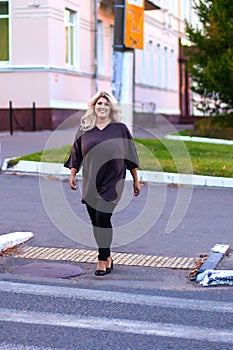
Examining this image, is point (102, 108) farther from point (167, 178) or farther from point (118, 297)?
point (167, 178)

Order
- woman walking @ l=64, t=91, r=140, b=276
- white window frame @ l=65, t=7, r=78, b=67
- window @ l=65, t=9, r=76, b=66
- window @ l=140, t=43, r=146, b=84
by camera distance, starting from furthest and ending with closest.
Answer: window @ l=140, t=43, r=146, b=84
white window frame @ l=65, t=7, r=78, b=67
window @ l=65, t=9, r=76, b=66
woman walking @ l=64, t=91, r=140, b=276

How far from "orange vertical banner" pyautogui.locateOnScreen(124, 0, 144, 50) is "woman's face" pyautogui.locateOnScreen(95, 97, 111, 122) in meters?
8.21

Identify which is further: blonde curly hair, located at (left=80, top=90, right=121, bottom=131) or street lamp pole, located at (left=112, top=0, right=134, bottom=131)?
street lamp pole, located at (left=112, top=0, right=134, bottom=131)

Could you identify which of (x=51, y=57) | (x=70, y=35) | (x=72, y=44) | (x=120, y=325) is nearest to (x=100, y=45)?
(x=72, y=44)

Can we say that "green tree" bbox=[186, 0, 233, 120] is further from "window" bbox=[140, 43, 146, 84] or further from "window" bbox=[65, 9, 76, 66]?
"window" bbox=[140, 43, 146, 84]

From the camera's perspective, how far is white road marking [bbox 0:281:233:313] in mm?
6473

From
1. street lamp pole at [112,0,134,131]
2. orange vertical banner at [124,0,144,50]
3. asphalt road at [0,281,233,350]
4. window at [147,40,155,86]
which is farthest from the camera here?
window at [147,40,155,86]

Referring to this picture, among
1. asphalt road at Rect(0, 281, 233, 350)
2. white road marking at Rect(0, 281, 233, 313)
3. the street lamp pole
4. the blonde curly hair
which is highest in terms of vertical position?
the street lamp pole

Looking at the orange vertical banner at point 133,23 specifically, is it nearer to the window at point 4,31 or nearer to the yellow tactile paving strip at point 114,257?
the yellow tactile paving strip at point 114,257

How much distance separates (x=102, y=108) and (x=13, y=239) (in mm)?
2269

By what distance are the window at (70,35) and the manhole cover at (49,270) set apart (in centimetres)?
1907

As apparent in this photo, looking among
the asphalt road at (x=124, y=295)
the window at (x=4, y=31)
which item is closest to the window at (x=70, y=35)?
the window at (x=4, y=31)

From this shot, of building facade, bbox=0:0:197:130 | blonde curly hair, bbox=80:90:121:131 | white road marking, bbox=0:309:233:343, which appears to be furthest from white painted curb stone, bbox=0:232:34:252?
building facade, bbox=0:0:197:130

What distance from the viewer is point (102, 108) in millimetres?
7602
